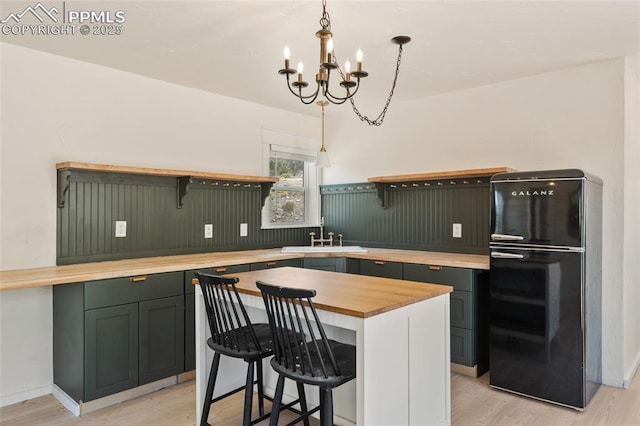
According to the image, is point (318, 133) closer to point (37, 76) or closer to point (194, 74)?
point (194, 74)

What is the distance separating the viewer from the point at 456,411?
108 inches

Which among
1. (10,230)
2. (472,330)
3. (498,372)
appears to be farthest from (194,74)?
(498,372)

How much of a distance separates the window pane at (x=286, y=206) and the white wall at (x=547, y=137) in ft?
3.29

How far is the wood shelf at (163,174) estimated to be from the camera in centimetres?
298

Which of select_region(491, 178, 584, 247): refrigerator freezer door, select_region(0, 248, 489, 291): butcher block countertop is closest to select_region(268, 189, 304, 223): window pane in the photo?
select_region(0, 248, 489, 291): butcher block countertop

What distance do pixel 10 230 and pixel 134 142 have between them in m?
1.11

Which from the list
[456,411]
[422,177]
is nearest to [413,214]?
[422,177]

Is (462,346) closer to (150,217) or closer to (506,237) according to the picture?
(506,237)

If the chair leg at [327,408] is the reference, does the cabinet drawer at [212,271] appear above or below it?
above

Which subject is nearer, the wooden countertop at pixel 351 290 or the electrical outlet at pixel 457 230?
the wooden countertop at pixel 351 290

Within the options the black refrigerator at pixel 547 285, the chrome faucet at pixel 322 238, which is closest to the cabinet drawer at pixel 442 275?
the black refrigerator at pixel 547 285

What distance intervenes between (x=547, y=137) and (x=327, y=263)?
2204 mm

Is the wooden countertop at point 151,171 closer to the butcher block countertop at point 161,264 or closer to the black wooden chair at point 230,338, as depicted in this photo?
the butcher block countertop at point 161,264

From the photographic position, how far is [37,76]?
2.98 metres
